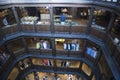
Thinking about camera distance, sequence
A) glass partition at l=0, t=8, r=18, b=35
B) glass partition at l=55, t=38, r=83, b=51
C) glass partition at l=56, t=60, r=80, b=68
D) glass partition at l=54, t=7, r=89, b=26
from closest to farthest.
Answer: glass partition at l=0, t=8, r=18, b=35 < glass partition at l=54, t=7, r=89, b=26 < glass partition at l=55, t=38, r=83, b=51 < glass partition at l=56, t=60, r=80, b=68

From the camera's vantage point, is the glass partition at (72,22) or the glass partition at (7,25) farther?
the glass partition at (72,22)

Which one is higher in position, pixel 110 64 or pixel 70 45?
pixel 110 64

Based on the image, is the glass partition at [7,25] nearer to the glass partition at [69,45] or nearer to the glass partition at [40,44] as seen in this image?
the glass partition at [40,44]

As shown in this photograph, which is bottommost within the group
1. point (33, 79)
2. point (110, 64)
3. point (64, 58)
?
point (33, 79)

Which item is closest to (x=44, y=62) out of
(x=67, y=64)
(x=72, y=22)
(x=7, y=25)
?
(x=67, y=64)

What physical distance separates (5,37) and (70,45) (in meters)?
6.65

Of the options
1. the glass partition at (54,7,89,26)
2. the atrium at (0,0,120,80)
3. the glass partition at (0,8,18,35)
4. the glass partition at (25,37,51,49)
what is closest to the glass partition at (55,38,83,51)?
the atrium at (0,0,120,80)

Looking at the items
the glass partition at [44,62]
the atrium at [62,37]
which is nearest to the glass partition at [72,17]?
the atrium at [62,37]

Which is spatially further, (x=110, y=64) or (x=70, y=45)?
(x=70, y=45)

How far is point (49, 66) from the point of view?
17.1m

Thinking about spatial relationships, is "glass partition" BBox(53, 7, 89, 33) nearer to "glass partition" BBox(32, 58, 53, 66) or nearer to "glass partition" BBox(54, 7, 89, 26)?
"glass partition" BBox(54, 7, 89, 26)

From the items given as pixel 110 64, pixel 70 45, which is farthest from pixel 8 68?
pixel 110 64

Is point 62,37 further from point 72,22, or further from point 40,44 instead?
→ point 40,44

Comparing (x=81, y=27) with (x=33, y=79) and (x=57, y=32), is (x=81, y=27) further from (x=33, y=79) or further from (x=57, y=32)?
(x=33, y=79)
